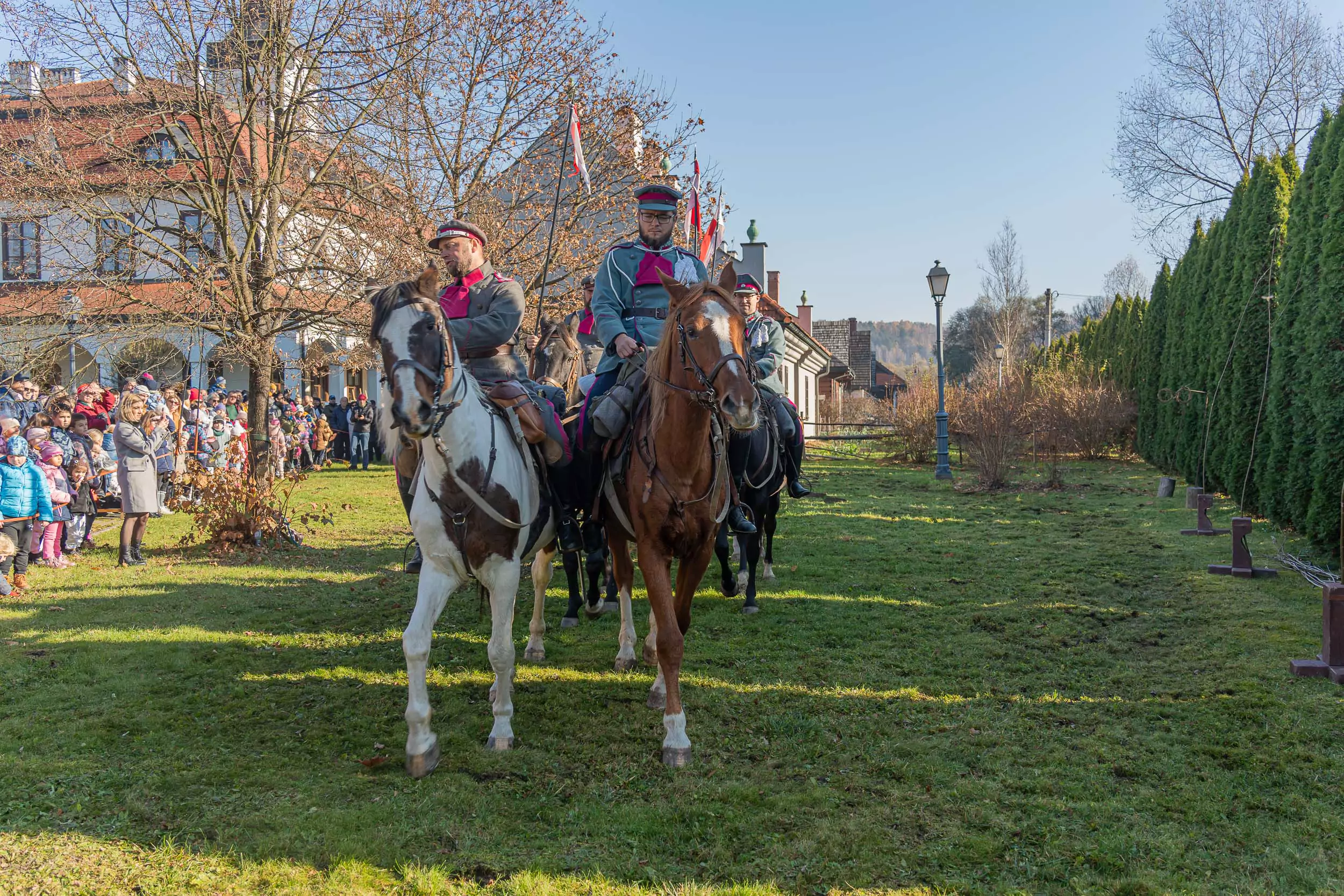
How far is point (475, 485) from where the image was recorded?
4.61 metres

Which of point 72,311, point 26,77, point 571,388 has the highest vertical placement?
point 26,77

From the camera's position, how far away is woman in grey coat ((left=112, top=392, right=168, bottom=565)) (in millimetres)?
9984

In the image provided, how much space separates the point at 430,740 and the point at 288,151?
32.9 feet

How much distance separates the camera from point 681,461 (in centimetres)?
473

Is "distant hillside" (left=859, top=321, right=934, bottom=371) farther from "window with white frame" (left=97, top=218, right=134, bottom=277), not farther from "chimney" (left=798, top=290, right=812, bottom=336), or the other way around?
"window with white frame" (left=97, top=218, right=134, bottom=277)

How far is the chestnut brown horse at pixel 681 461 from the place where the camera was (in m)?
4.36

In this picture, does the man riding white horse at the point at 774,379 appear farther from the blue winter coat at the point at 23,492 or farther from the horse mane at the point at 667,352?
the blue winter coat at the point at 23,492

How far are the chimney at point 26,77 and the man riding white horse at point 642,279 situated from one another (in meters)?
9.18

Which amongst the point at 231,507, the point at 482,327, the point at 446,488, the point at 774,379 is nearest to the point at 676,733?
the point at 446,488

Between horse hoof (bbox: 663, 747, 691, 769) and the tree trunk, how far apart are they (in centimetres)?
849

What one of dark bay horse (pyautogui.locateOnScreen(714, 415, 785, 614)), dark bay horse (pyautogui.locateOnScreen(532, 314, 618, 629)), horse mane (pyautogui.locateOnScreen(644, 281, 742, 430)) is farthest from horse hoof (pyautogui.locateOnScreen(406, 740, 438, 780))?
dark bay horse (pyautogui.locateOnScreen(714, 415, 785, 614))

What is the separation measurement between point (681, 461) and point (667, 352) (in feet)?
1.98

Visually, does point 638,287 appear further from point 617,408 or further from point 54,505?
point 54,505

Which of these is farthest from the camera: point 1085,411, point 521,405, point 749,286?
point 1085,411
